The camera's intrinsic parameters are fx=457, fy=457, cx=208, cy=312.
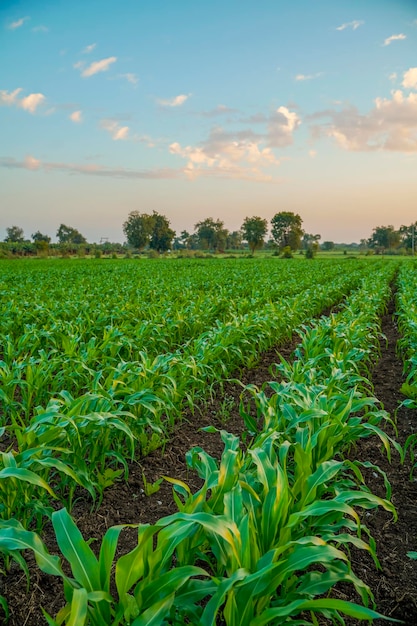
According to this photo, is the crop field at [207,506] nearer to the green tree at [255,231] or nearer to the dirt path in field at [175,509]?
the dirt path in field at [175,509]

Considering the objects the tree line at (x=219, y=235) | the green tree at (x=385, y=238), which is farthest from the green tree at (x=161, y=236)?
the green tree at (x=385, y=238)

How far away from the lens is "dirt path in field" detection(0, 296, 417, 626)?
2430 mm

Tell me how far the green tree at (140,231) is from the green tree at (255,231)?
2375 centimetres

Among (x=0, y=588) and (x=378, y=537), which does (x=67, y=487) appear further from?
(x=378, y=537)

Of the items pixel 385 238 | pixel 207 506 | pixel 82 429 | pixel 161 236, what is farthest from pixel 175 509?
pixel 385 238

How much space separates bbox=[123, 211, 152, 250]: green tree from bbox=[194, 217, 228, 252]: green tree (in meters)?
21.4

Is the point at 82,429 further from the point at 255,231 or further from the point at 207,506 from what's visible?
the point at 255,231

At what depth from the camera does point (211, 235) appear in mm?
130875

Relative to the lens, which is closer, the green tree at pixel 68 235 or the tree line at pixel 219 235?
the tree line at pixel 219 235

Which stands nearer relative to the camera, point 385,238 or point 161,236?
point 161,236

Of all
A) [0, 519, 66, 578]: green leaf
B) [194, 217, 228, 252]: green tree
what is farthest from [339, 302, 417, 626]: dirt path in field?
[194, 217, 228, 252]: green tree

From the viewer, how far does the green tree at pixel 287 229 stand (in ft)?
380

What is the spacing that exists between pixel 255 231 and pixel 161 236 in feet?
76.0

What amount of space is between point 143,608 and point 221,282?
16837 mm
